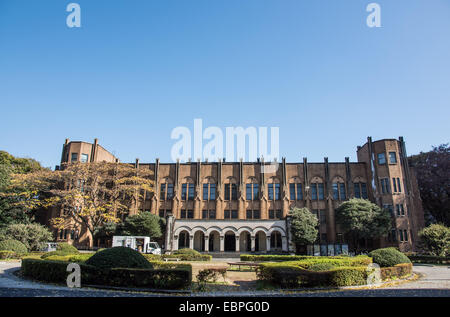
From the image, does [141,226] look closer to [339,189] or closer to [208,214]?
[208,214]

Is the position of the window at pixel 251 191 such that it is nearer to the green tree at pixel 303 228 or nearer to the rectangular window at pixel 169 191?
the green tree at pixel 303 228

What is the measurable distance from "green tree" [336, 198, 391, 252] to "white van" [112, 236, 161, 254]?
21565 mm

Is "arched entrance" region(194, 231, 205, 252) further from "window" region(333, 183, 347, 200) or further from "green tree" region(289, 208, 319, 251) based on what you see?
"window" region(333, 183, 347, 200)

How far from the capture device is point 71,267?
11906mm

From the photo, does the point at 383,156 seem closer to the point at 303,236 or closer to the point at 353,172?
the point at 353,172

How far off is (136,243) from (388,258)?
22.8 meters

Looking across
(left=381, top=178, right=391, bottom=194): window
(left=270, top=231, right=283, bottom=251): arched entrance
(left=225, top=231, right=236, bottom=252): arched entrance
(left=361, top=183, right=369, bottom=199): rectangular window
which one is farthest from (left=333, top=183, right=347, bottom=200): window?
(left=225, top=231, right=236, bottom=252): arched entrance

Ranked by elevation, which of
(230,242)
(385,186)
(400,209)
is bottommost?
(230,242)

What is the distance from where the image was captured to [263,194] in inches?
1608

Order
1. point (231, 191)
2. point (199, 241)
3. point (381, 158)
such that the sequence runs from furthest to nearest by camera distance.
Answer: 1. point (231, 191)
2. point (199, 241)
3. point (381, 158)

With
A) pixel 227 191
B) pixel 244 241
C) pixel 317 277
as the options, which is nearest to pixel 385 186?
pixel 244 241

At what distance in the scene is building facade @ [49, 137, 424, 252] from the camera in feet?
119

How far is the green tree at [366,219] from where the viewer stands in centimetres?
3309

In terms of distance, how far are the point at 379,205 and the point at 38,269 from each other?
36626 mm
